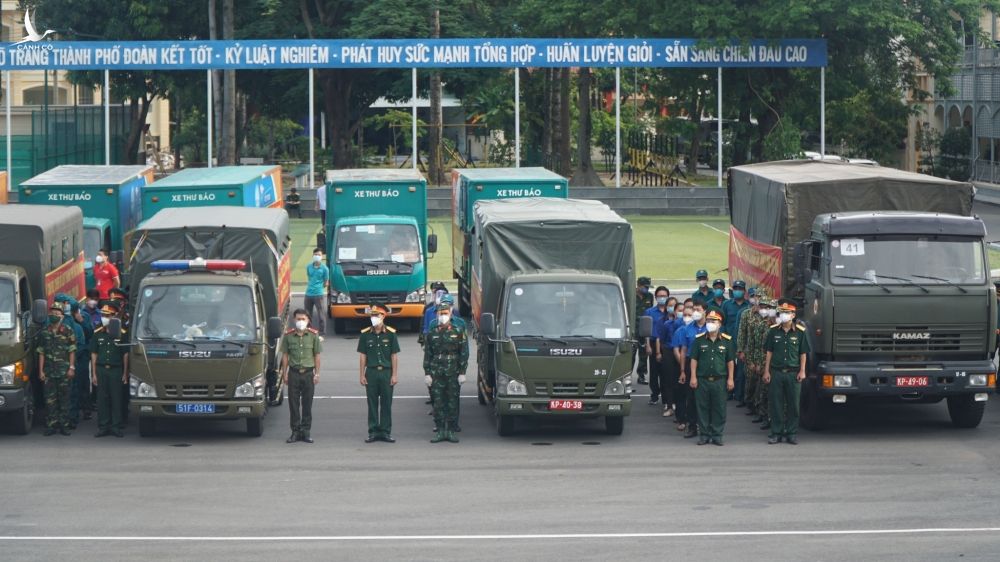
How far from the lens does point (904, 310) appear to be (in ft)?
60.5

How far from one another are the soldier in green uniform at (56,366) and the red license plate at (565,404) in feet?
19.1

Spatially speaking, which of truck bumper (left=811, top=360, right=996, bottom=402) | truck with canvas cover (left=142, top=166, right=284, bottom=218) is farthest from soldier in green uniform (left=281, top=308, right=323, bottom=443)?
truck with canvas cover (left=142, top=166, right=284, bottom=218)

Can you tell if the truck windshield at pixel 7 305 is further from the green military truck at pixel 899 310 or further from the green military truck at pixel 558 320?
the green military truck at pixel 899 310

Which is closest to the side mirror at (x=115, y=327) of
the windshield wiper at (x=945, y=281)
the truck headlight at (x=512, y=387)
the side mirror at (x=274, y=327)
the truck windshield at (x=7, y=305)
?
the truck windshield at (x=7, y=305)

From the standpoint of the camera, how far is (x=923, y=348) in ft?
60.8

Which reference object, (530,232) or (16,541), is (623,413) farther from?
(16,541)

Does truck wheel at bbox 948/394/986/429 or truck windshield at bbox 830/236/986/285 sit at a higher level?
truck windshield at bbox 830/236/986/285

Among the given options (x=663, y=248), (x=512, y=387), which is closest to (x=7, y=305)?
(x=512, y=387)

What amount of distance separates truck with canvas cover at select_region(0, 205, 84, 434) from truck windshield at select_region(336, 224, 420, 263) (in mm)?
6523

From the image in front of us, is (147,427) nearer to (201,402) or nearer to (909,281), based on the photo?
(201,402)

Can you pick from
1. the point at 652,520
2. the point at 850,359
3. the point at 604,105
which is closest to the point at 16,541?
the point at 652,520

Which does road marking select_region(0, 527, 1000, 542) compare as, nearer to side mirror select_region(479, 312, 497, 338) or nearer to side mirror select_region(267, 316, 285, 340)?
side mirror select_region(479, 312, 497, 338)

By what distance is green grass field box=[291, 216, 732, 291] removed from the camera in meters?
35.9

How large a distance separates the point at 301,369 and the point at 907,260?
7.34 meters
